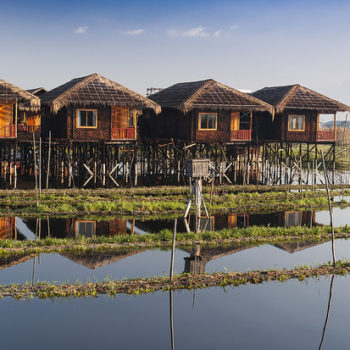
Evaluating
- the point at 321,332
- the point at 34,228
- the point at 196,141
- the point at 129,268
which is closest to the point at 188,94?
the point at 196,141

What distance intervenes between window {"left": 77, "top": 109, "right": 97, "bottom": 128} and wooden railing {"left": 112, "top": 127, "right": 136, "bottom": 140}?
1235 mm

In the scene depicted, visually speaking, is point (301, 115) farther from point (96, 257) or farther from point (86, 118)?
point (96, 257)

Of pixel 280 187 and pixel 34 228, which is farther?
pixel 280 187

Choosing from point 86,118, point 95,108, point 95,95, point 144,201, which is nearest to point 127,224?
point 144,201

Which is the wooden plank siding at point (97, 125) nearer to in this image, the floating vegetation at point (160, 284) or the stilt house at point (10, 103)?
the stilt house at point (10, 103)

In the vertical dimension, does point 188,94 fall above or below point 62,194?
above

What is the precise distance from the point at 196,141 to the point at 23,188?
1039 cm

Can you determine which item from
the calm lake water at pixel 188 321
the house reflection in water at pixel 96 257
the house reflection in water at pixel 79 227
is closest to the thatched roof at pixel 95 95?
the house reflection in water at pixel 79 227

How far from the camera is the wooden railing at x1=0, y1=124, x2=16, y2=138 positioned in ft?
93.8

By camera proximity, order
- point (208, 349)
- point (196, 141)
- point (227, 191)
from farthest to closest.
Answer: point (196, 141) → point (227, 191) → point (208, 349)

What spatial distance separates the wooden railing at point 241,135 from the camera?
34.2 m

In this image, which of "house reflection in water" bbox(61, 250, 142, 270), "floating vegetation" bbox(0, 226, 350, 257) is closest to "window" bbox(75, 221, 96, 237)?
"floating vegetation" bbox(0, 226, 350, 257)

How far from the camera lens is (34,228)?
20.2m

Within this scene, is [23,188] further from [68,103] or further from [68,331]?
[68,331]
